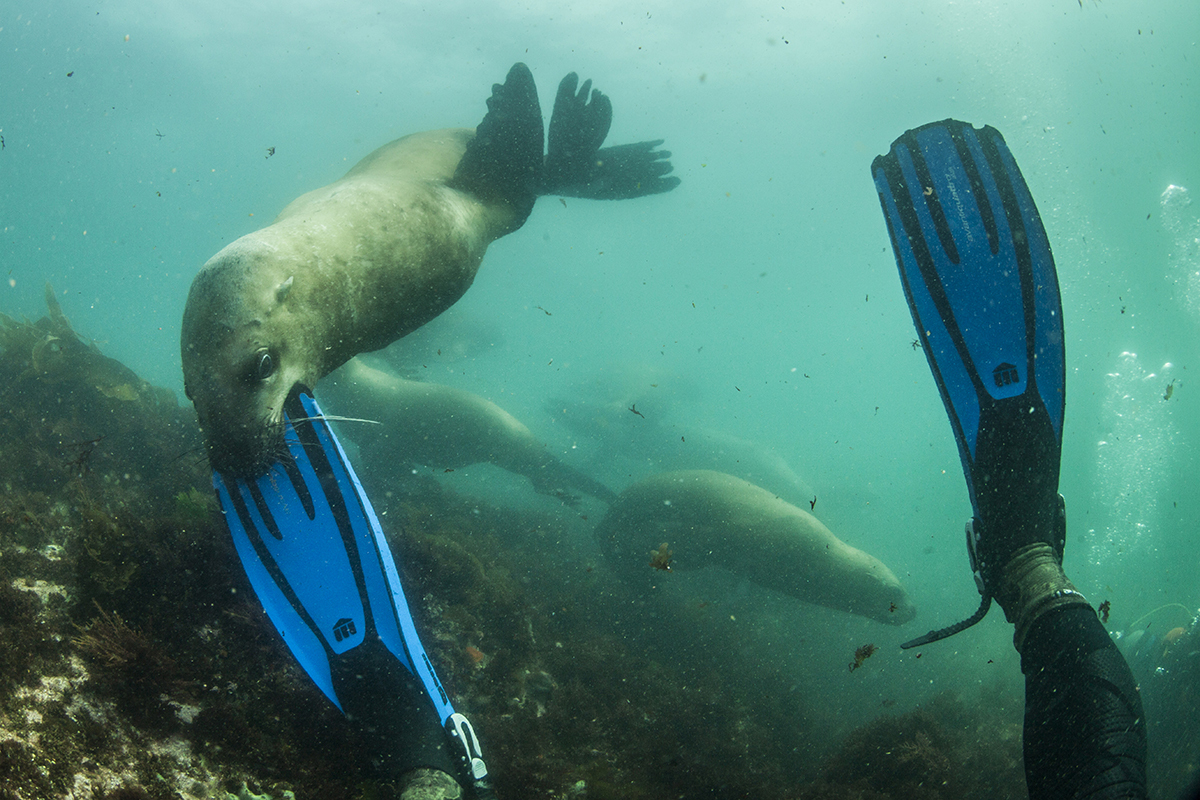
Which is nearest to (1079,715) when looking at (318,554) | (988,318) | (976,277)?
(988,318)

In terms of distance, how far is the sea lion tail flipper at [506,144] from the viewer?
385 cm

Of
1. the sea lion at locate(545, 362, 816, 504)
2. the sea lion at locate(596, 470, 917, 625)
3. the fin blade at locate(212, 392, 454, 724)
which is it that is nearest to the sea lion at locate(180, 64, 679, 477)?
the fin blade at locate(212, 392, 454, 724)

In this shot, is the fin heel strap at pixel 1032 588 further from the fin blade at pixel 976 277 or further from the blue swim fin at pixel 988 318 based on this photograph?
the fin blade at pixel 976 277

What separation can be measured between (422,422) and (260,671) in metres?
5.23

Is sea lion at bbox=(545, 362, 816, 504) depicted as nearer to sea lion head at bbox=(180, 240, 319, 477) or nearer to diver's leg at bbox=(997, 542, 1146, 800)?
diver's leg at bbox=(997, 542, 1146, 800)

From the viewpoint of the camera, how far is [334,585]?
244 centimetres

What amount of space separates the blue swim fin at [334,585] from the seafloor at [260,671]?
0.27 meters

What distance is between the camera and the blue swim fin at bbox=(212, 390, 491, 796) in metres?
2.31

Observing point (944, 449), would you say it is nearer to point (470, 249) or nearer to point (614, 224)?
point (614, 224)

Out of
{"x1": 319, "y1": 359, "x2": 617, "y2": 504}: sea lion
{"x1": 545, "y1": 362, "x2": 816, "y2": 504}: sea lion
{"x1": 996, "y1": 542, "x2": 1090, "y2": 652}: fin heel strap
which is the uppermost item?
{"x1": 545, "y1": 362, "x2": 816, "y2": 504}: sea lion

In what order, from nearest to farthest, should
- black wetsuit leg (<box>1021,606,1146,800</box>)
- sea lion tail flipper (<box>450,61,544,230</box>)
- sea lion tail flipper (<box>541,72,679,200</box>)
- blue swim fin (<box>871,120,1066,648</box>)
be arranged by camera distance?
black wetsuit leg (<box>1021,606,1146,800</box>), blue swim fin (<box>871,120,1066,648</box>), sea lion tail flipper (<box>450,61,544,230</box>), sea lion tail flipper (<box>541,72,679,200</box>)

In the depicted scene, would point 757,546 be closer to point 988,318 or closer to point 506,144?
point 988,318

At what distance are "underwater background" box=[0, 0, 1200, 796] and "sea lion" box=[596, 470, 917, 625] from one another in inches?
33.5

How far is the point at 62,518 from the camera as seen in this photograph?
3693 mm
